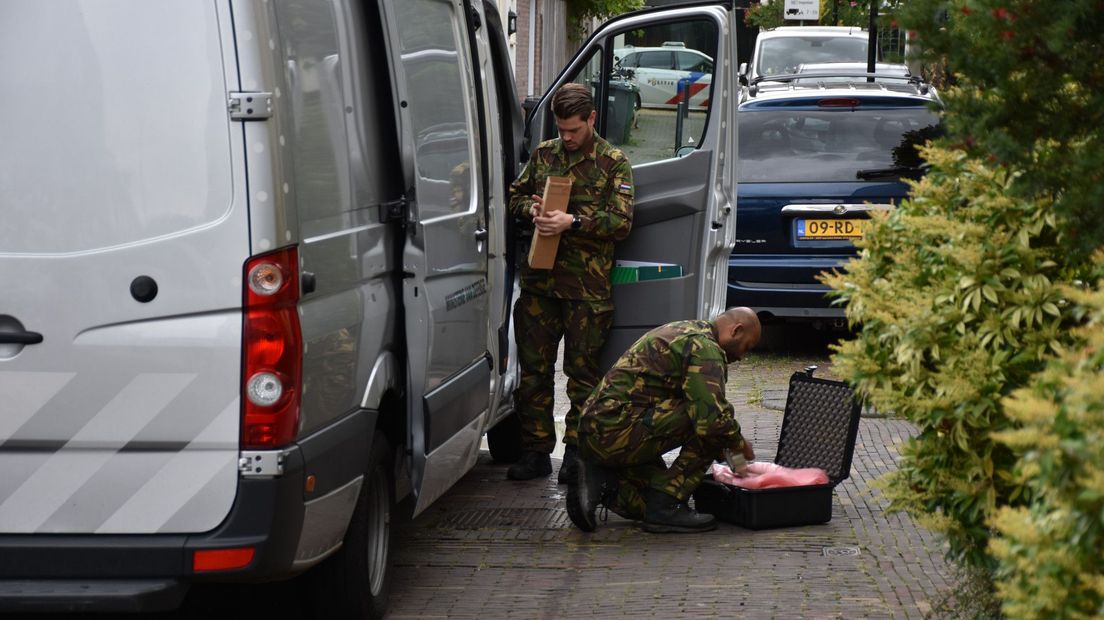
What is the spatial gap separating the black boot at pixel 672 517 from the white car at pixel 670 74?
195 centimetres

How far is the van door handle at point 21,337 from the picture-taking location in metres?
4.25

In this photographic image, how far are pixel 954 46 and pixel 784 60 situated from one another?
57.6ft

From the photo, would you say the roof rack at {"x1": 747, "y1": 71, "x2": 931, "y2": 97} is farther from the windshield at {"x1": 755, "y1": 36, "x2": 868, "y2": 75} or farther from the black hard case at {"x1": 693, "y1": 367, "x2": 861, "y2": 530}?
the windshield at {"x1": 755, "y1": 36, "x2": 868, "y2": 75}

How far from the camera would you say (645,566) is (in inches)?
244

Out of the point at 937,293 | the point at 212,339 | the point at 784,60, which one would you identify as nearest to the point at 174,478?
the point at 212,339

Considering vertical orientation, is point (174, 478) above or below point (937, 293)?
below

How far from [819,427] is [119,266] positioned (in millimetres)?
3682

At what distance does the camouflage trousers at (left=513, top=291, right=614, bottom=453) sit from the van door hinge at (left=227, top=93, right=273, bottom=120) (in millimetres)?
3367

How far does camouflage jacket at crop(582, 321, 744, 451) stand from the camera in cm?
643

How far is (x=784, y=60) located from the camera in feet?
68.9

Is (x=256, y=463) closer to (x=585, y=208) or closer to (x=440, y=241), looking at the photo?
(x=440, y=241)

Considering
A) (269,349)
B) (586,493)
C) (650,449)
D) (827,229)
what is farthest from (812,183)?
(269,349)

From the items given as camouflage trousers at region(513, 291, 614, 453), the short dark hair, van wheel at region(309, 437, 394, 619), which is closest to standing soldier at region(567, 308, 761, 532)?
camouflage trousers at region(513, 291, 614, 453)

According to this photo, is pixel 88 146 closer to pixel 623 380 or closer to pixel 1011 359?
pixel 1011 359
